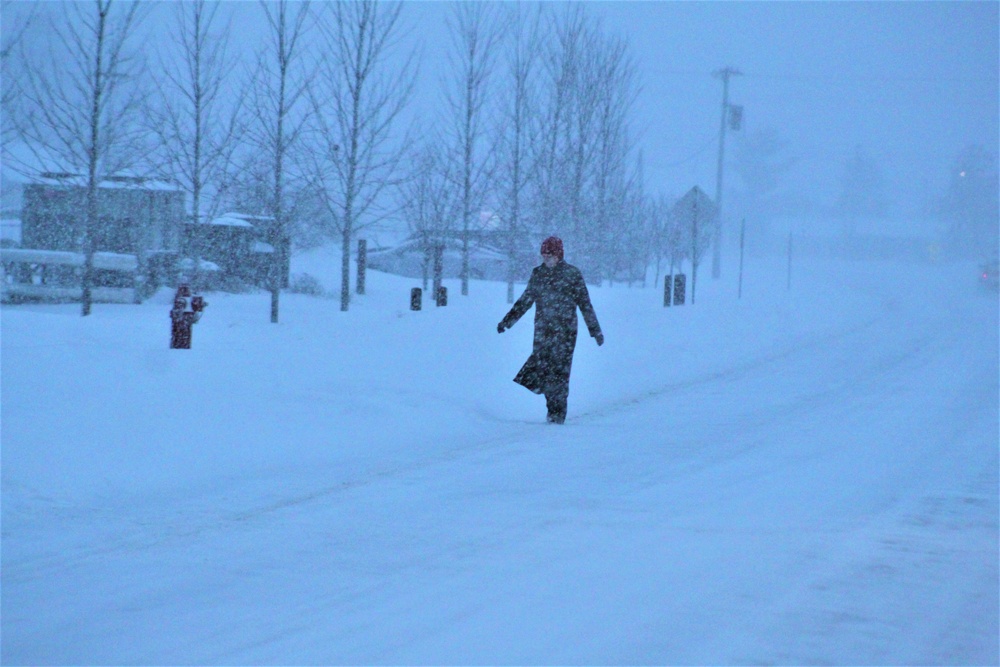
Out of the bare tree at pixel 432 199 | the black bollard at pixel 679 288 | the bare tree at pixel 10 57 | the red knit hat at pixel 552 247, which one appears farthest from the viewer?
the bare tree at pixel 432 199

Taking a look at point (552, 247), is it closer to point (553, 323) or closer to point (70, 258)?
point (553, 323)

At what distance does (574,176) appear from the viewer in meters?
24.5

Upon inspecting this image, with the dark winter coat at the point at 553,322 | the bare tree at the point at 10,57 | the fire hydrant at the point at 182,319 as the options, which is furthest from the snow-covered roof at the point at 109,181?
the dark winter coat at the point at 553,322

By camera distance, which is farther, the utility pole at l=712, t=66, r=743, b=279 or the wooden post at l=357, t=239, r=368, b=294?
the utility pole at l=712, t=66, r=743, b=279

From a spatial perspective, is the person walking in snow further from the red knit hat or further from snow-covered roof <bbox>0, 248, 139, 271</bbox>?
snow-covered roof <bbox>0, 248, 139, 271</bbox>

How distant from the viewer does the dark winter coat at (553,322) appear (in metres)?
8.94

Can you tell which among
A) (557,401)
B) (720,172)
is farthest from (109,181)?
A: (720,172)

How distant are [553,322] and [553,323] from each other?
0.01 m

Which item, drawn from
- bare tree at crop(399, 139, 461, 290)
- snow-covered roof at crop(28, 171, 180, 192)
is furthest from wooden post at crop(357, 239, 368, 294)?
snow-covered roof at crop(28, 171, 180, 192)

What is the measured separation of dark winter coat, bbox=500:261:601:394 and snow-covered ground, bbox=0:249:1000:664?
446mm

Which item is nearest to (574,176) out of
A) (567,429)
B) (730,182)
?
(567,429)

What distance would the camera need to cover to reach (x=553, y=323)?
8.98m

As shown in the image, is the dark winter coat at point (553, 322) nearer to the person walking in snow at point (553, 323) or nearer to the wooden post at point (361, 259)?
the person walking in snow at point (553, 323)

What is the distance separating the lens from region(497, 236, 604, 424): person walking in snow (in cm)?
893
